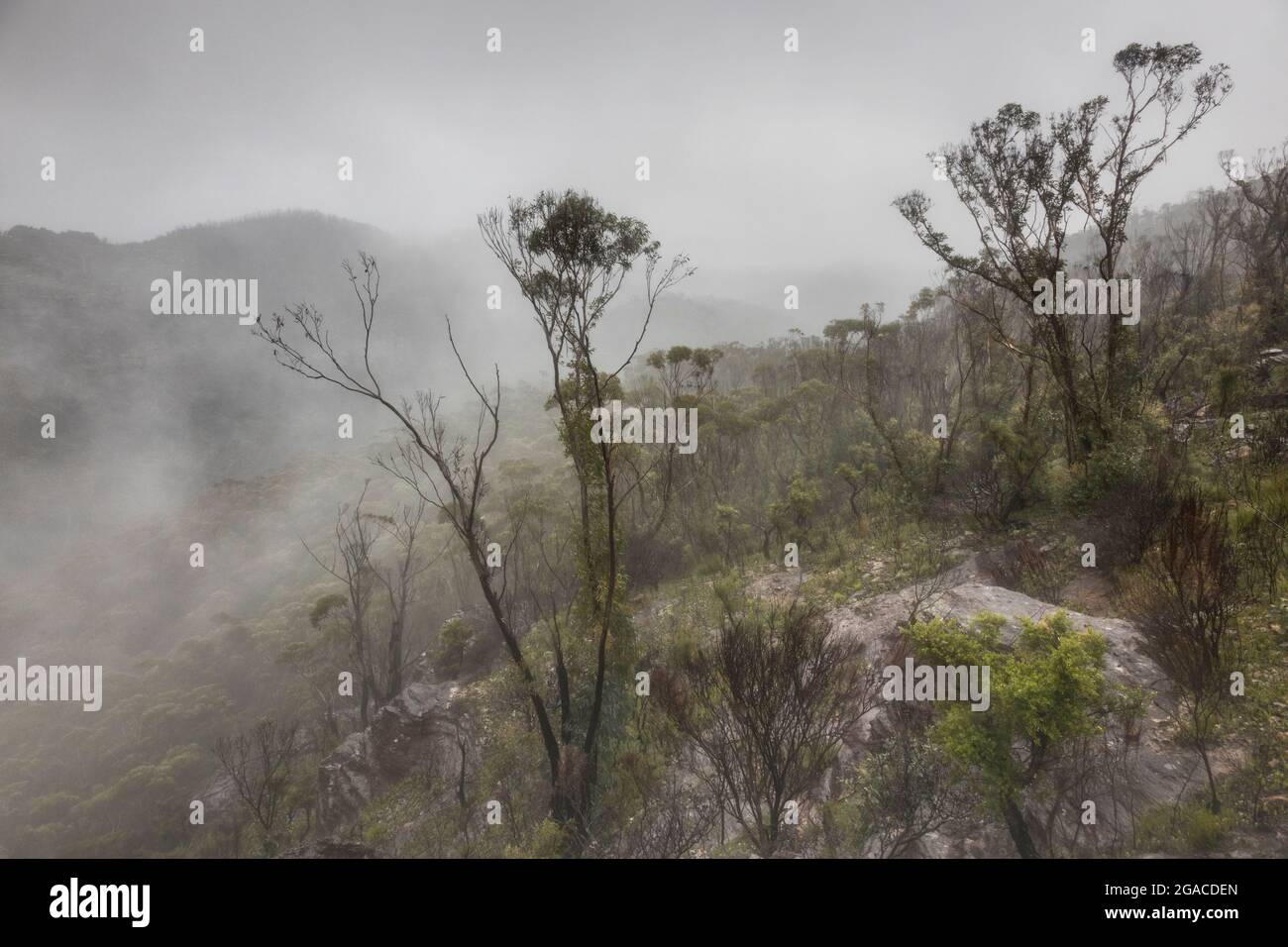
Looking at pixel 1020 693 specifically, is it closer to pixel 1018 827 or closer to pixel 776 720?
pixel 1018 827

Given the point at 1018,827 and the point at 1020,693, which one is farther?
the point at 1018,827

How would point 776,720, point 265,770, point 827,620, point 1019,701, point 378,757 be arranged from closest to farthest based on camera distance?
point 1019,701 → point 776,720 → point 827,620 → point 378,757 → point 265,770

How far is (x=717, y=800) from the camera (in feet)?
25.3

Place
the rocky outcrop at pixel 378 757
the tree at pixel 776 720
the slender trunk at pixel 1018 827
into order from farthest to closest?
1. the rocky outcrop at pixel 378 757
2. the tree at pixel 776 720
3. the slender trunk at pixel 1018 827

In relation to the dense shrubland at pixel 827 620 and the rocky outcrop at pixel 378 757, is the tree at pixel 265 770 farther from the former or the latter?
the rocky outcrop at pixel 378 757

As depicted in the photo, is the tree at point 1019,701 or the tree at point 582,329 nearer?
the tree at point 1019,701

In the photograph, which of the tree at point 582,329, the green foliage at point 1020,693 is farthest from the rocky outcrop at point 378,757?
the green foliage at point 1020,693

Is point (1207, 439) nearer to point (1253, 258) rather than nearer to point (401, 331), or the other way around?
point (1253, 258)

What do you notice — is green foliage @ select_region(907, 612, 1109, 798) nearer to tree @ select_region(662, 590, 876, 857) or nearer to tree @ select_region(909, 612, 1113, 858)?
tree @ select_region(909, 612, 1113, 858)

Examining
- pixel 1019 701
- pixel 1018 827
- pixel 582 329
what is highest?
pixel 582 329

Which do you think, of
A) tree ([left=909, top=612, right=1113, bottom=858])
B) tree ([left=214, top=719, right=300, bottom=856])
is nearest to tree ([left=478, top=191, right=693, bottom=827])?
tree ([left=909, top=612, right=1113, bottom=858])

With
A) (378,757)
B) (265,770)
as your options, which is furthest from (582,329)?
(265,770)
